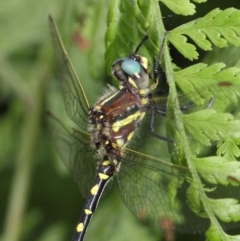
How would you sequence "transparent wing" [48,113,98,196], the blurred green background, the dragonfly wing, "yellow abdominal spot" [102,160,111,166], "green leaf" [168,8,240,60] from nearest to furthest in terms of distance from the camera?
1. "green leaf" [168,8,240,60]
2. the dragonfly wing
3. "yellow abdominal spot" [102,160,111,166]
4. "transparent wing" [48,113,98,196]
5. the blurred green background

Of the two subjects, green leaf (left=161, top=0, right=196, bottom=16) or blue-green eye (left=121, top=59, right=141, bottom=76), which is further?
blue-green eye (left=121, top=59, right=141, bottom=76)

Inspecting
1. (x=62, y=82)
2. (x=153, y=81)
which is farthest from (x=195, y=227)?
(x=62, y=82)

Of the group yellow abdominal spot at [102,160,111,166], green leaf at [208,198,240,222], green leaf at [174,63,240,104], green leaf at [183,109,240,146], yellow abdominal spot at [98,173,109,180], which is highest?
green leaf at [174,63,240,104]

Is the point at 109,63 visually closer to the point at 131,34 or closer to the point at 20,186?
the point at 131,34

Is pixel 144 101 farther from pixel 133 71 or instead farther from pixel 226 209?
pixel 226 209

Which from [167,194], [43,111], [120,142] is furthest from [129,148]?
[43,111]

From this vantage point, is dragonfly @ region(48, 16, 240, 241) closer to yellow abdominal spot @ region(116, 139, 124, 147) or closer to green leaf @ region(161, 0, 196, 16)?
yellow abdominal spot @ region(116, 139, 124, 147)

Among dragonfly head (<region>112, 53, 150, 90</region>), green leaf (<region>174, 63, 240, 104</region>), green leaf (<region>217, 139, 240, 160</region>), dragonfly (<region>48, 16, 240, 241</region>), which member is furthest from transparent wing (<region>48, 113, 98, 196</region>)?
green leaf (<region>217, 139, 240, 160</region>)
